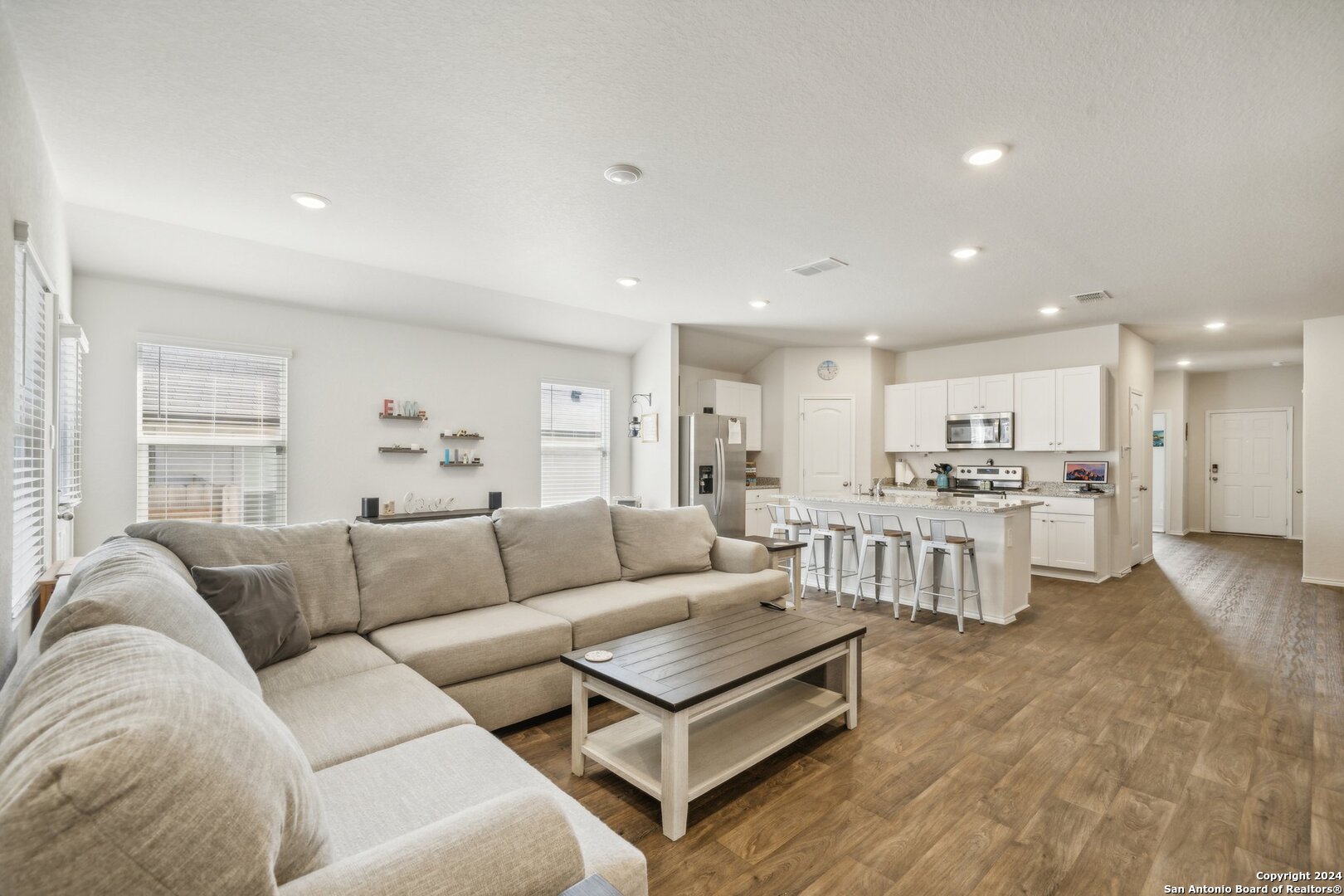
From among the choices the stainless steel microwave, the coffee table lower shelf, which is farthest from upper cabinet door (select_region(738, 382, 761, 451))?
the coffee table lower shelf

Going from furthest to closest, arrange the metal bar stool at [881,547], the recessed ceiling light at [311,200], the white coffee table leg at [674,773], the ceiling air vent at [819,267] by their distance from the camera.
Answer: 1. the metal bar stool at [881,547]
2. the ceiling air vent at [819,267]
3. the recessed ceiling light at [311,200]
4. the white coffee table leg at [674,773]

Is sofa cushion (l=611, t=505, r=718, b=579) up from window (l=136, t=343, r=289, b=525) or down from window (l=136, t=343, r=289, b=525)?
down

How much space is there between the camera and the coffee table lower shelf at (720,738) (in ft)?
7.09

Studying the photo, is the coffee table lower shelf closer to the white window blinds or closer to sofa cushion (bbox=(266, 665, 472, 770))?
sofa cushion (bbox=(266, 665, 472, 770))

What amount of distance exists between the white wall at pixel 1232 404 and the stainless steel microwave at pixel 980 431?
523 cm

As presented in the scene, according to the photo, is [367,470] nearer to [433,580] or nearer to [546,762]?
[433,580]

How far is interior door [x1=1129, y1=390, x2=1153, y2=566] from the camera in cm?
654

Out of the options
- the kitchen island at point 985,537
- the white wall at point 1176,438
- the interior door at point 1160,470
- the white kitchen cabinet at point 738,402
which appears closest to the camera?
the kitchen island at point 985,537

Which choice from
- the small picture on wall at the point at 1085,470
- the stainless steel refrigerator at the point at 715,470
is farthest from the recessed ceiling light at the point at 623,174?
the small picture on wall at the point at 1085,470

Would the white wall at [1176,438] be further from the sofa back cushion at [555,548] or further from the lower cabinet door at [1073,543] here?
the sofa back cushion at [555,548]

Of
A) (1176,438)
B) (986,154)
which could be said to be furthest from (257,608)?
(1176,438)

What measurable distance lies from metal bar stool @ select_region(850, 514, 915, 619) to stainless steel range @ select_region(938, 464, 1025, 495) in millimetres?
2035

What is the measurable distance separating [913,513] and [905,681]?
6.22 ft

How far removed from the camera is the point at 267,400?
4.73m
